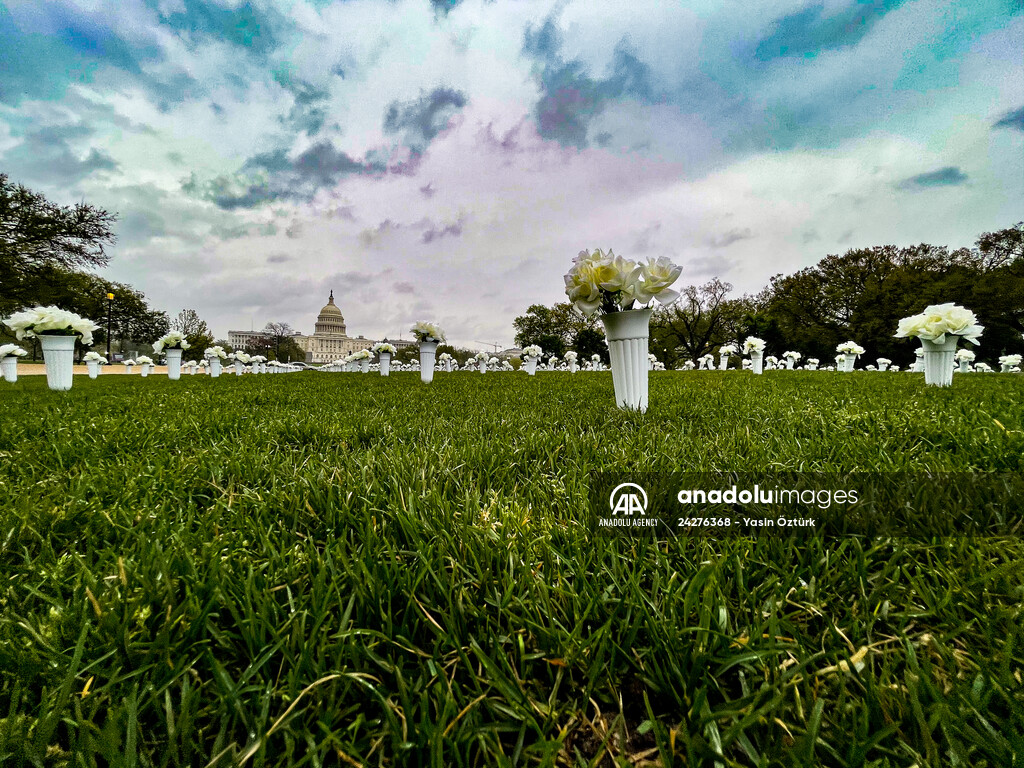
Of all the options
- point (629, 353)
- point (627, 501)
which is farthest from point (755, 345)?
point (627, 501)

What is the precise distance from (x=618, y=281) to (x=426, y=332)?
21.4ft

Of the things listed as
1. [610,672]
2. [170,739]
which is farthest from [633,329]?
[170,739]

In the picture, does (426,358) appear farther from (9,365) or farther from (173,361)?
(9,365)

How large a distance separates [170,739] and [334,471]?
116 cm

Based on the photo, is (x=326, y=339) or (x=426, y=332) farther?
(x=326, y=339)

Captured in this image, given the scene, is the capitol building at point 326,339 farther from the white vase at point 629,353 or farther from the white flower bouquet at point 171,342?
the white vase at point 629,353

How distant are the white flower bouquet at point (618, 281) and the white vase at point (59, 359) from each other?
789 centimetres

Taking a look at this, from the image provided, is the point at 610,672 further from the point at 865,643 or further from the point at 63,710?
the point at 63,710

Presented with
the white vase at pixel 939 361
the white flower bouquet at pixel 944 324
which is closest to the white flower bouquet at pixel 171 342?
the white flower bouquet at pixel 944 324

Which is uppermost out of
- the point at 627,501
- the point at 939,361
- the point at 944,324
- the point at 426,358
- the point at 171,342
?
the point at 171,342

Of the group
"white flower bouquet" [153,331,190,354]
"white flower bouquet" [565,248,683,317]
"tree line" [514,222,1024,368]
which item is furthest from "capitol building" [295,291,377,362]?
"white flower bouquet" [565,248,683,317]

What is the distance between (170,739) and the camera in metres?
0.63

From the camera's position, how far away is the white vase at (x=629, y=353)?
9.78ft

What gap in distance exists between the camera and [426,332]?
887 cm
